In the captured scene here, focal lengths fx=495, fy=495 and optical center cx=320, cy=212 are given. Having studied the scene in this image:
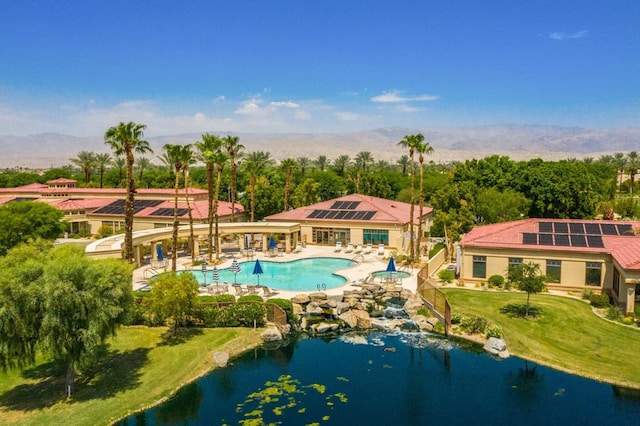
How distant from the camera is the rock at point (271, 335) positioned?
2683 cm

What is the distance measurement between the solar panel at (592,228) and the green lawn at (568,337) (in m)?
6.73

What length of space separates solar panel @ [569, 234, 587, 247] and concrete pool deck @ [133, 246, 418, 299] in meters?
11.2

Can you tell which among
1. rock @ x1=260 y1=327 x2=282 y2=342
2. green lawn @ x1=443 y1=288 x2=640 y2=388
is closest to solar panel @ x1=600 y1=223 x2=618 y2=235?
green lawn @ x1=443 y1=288 x2=640 y2=388

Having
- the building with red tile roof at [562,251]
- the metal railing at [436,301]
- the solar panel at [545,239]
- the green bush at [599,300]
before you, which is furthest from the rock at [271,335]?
the solar panel at [545,239]

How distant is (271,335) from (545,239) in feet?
67.5

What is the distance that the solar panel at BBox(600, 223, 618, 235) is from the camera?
114ft

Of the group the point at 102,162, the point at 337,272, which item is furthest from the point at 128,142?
the point at 102,162

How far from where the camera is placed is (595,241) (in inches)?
1331

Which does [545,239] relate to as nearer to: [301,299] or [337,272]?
[337,272]

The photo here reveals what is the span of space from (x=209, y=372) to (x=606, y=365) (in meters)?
18.1

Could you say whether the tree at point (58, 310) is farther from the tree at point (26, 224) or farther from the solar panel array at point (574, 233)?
the solar panel array at point (574, 233)

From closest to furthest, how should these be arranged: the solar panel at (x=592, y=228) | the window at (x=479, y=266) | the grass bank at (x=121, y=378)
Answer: the grass bank at (x=121, y=378)
the solar panel at (x=592, y=228)
the window at (x=479, y=266)

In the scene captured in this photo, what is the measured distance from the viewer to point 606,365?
22.2m

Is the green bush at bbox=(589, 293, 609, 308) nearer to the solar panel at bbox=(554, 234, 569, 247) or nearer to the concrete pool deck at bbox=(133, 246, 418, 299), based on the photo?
the solar panel at bbox=(554, 234, 569, 247)
